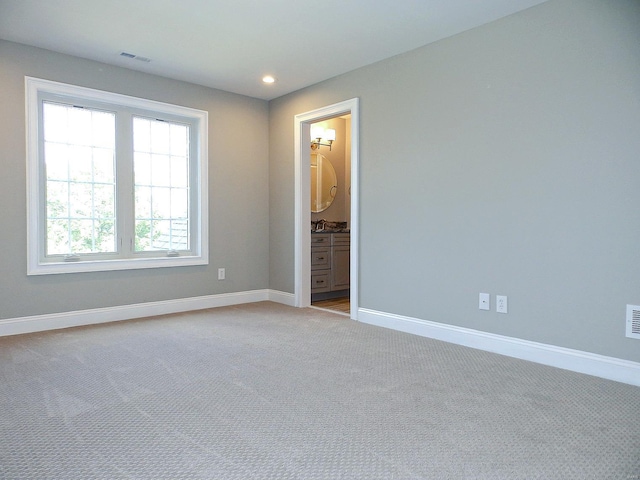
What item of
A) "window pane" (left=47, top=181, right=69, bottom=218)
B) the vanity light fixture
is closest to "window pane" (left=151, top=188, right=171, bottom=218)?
"window pane" (left=47, top=181, right=69, bottom=218)

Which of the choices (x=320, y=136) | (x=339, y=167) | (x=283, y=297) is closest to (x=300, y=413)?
(x=283, y=297)

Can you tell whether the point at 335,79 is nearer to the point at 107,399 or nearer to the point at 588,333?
the point at 588,333

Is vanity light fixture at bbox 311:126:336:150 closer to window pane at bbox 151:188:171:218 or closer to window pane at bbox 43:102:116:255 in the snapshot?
window pane at bbox 151:188:171:218

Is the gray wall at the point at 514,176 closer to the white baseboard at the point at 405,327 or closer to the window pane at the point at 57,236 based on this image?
the white baseboard at the point at 405,327

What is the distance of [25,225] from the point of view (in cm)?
369

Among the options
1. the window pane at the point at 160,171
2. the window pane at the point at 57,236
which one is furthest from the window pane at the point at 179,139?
the window pane at the point at 57,236

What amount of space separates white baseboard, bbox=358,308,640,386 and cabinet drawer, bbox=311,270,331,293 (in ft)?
4.36

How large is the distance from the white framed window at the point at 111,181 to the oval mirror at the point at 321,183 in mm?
1674

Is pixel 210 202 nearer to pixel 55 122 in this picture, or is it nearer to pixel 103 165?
pixel 103 165

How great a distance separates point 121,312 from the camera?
13.8ft

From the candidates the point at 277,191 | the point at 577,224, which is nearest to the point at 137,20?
the point at 277,191

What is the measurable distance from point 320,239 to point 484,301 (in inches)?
96.3

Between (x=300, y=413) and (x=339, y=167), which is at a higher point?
(x=339, y=167)

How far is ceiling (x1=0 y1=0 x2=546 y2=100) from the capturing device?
297 centimetres
